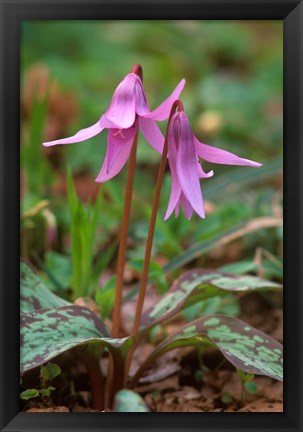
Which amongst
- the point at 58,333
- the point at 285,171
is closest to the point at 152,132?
the point at 285,171

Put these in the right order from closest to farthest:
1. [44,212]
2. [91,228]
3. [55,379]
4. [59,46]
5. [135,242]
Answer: [55,379], [91,228], [44,212], [135,242], [59,46]

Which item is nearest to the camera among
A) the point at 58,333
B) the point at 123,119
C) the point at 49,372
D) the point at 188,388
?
the point at 123,119

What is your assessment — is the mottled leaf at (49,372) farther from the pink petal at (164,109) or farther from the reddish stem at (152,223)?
the pink petal at (164,109)

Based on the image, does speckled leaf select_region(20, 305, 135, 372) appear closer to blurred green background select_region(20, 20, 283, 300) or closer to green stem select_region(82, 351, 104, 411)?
green stem select_region(82, 351, 104, 411)

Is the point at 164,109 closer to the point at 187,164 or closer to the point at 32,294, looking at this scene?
the point at 187,164

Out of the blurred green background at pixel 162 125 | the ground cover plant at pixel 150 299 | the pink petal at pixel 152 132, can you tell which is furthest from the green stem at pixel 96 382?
the pink petal at pixel 152 132

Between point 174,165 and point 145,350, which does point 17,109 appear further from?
point 145,350

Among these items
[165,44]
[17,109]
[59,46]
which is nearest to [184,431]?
[17,109]
